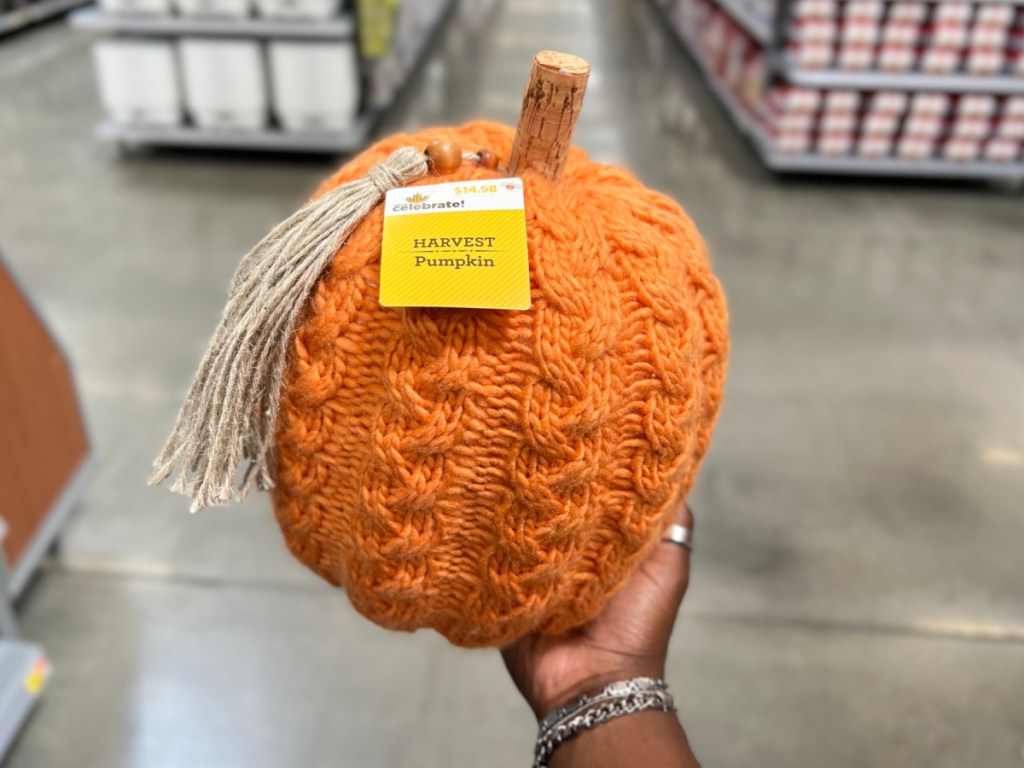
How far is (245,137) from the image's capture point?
362 centimetres

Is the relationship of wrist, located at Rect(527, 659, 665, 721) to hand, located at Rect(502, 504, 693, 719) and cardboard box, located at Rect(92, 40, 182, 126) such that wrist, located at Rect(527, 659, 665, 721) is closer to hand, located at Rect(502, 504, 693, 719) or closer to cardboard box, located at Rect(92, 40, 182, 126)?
hand, located at Rect(502, 504, 693, 719)

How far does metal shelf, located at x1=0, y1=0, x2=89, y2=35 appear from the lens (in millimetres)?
5770

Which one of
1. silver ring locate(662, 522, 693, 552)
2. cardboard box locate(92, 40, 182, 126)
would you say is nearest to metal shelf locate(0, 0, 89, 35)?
cardboard box locate(92, 40, 182, 126)

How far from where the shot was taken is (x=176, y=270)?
9.32 feet

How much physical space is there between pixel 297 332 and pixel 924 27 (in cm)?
382

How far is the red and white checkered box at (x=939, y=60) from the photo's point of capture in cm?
351

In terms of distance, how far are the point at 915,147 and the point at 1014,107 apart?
0.45 meters

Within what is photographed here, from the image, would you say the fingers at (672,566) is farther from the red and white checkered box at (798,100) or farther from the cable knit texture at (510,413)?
the red and white checkered box at (798,100)

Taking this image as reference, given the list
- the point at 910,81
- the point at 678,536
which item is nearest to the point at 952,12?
the point at 910,81

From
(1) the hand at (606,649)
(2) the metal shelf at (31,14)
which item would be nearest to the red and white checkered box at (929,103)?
(1) the hand at (606,649)

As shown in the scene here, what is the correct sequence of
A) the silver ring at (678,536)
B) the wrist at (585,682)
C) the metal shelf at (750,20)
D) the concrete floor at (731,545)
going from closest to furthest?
the wrist at (585,682), the silver ring at (678,536), the concrete floor at (731,545), the metal shelf at (750,20)

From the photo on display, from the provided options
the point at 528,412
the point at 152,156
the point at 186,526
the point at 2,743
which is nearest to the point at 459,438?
the point at 528,412

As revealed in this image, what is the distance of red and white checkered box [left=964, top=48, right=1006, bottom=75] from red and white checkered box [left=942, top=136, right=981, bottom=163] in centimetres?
29

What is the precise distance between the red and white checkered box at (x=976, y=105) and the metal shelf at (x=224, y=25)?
9.15 feet
